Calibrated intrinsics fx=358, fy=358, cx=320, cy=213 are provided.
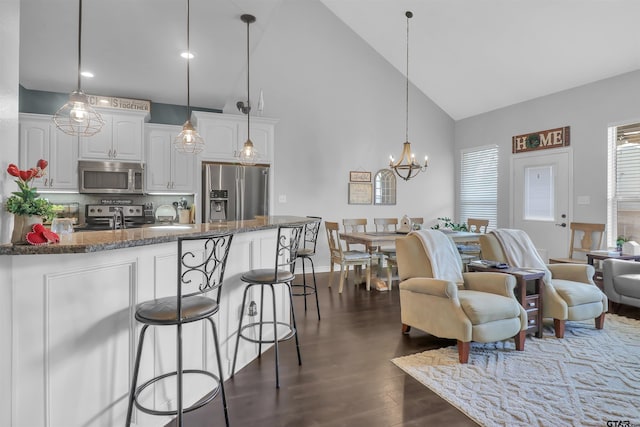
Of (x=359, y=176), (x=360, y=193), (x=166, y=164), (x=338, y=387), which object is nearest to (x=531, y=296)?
(x=338, y=387)

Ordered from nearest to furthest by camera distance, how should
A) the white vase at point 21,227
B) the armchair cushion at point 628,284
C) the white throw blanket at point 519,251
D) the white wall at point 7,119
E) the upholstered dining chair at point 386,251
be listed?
the white wall at point 7,119 → the white vase at point 21,227 → the white throw blanket at point 519,251 → the armchair cushion at point 628,284 → the upholstered dining chair at point 386,251

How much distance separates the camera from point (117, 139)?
15.8 ft

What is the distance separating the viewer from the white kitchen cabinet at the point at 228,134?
516cm

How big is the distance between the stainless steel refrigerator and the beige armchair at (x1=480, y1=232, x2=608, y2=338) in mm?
3768

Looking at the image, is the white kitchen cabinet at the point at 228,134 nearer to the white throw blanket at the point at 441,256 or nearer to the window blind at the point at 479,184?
the white throw blanket at the point at 441,256

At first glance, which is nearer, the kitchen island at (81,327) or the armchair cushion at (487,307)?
the kitchen island at (81,327)

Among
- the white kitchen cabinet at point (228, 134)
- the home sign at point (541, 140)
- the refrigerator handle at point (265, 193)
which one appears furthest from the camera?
the home sign at point (541, 140)

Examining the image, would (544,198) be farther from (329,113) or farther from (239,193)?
(239,193)

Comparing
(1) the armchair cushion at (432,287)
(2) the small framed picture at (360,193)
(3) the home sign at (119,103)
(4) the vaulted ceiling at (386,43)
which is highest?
(4) the vaulted ceiling at (386,43)

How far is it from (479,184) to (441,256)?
4600 mm

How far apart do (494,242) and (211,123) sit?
4.03 m

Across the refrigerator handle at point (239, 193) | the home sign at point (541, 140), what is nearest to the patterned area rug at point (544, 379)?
the refrigerator handle at point (239, 193)

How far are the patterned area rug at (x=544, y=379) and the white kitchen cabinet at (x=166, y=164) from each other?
390 centimetres

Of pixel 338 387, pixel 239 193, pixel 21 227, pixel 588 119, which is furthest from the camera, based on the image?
pixel 588 119
